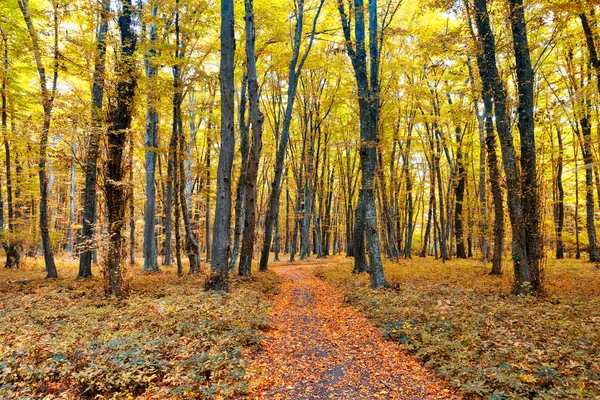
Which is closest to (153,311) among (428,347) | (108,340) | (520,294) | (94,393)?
(108,340)

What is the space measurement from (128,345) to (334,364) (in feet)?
10.7

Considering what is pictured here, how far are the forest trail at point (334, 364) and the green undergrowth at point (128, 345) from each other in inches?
18.8

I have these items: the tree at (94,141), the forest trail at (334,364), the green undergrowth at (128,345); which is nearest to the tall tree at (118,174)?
the tree at (94,141)

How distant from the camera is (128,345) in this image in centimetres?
475

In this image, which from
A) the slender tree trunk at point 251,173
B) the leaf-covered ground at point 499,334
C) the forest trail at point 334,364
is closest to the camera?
the leaf-covered ground at point 499,334

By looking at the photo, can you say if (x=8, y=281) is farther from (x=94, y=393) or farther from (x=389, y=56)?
(x=389, y=56)

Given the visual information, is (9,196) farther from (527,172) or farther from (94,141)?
(527,172)

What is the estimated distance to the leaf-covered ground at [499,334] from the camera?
382cm

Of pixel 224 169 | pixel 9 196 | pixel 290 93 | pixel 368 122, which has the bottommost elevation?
pixel 9 196

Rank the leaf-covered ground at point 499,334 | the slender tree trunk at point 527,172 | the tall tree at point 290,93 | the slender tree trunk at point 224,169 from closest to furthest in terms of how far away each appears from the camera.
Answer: the leaf-covered ground at point 499,334, the slender tree trunk at point 527,172, the slender tree trunk at point 224,169, the tall tree at point 290,93

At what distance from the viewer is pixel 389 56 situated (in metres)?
18.1

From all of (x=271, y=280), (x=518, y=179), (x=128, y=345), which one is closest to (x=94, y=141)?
(x=128, y=345)

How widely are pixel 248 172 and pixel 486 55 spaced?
30.0 feet

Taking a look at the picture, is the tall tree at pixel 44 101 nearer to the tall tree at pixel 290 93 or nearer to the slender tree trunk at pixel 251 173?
the slender tree trunk at pixel 251 173
